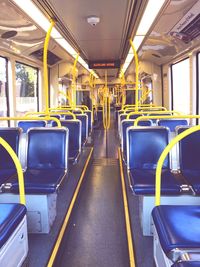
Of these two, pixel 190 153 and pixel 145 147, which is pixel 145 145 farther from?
pixel 190 153

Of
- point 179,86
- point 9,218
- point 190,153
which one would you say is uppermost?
point 179,86

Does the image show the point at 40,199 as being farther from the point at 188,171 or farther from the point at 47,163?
the point at 188,171

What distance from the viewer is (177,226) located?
63.6 inches

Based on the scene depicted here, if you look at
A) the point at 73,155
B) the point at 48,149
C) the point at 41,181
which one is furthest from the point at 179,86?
the point at 41,181

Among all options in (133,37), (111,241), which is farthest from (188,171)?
(133,37)

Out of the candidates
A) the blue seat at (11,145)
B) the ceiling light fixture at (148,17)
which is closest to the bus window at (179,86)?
the ceiling light fixture at (148,17)

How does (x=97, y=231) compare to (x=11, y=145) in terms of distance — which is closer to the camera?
(x=97, y=231)

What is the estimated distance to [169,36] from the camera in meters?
4.94

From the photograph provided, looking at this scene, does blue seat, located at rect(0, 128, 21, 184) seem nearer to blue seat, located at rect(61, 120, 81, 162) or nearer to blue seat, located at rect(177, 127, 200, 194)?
blue seat, located at rect(61, 120, 81, 162)

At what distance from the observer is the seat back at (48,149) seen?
3172mm

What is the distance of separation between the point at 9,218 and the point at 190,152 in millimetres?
1917

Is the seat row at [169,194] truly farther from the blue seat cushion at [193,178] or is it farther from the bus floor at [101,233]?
the bus floor at [101,233]

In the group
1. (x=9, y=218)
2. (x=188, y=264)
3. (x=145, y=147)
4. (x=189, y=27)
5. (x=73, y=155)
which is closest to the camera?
(x=188, y=264)

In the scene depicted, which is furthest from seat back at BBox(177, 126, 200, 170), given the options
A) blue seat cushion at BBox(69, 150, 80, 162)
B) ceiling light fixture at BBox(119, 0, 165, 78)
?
ceiling light fixture at BBox(119, 0, 165, 78)
